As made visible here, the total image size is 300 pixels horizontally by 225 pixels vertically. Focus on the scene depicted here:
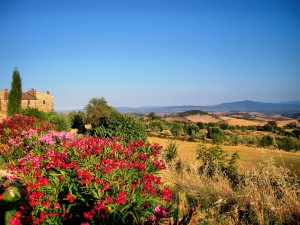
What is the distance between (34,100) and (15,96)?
631 inches

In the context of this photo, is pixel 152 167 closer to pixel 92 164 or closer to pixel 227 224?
pixel 92 164

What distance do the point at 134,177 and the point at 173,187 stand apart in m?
2.64

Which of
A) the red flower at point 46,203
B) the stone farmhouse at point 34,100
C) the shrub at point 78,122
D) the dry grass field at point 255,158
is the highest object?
the stone farmhouse at point 34,100

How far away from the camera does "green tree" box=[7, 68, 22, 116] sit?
25.0m

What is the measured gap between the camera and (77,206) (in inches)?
120

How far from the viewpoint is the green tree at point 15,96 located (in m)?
25.0

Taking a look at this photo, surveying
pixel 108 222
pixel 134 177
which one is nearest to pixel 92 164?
pixel 134 177

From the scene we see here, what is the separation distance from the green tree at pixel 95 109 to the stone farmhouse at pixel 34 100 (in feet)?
58.8

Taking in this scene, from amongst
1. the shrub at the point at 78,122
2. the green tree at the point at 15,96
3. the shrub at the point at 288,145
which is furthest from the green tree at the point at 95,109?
the shrub at the point at 288,145

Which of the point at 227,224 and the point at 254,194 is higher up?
the point at 254,194

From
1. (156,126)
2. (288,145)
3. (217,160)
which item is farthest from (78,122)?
(217,160)

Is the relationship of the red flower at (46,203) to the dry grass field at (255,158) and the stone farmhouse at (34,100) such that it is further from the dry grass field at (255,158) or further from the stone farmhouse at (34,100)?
the stone farmhouse at (34,100)

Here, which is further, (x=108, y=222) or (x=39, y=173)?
(x=39, y=173)

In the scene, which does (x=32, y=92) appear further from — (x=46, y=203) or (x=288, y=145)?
(x=46, y=203)
